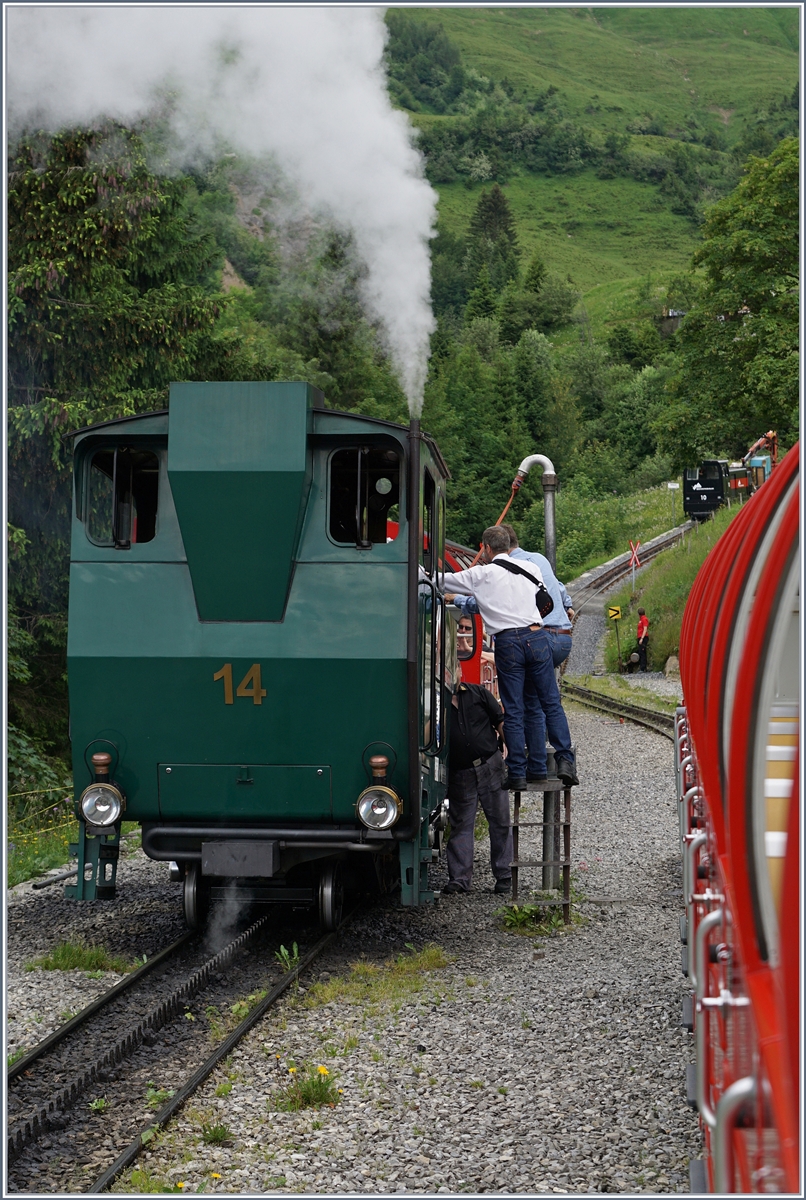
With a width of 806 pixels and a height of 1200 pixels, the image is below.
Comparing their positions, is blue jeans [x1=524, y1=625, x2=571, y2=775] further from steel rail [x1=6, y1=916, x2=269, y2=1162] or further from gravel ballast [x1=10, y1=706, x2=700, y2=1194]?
steel rail [x1=6, y1=916, x2=269, y2=1162]

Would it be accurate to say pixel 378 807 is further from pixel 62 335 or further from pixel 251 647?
pixel 62 335

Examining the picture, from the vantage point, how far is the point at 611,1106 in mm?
5301

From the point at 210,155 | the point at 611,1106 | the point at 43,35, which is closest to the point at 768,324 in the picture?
the point at 210,155

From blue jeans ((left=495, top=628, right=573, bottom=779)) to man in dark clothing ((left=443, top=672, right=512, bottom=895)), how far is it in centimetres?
34

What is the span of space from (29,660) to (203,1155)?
1314cm

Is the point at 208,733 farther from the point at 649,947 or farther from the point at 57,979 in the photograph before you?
the point at 649,947

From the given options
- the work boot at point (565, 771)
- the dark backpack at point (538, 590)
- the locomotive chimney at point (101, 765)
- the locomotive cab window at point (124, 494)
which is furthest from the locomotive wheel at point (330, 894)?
the locomotive cab window at point (124, 494)

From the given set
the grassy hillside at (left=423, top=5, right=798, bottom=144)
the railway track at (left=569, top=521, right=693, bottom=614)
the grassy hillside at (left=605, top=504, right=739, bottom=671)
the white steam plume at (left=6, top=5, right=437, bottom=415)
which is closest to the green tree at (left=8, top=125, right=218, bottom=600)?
the white steam plume at (left=6, top=5, right=437, bottom=415)

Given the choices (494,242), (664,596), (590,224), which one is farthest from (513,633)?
(590,224)

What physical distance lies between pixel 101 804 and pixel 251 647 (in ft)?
4.50

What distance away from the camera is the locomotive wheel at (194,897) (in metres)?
7.93

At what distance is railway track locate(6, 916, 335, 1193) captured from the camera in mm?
4871

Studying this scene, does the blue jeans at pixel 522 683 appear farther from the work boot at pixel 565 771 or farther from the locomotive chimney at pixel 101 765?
the locomotive chimney at pixel 101 765

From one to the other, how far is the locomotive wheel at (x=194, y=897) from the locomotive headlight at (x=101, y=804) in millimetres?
898
